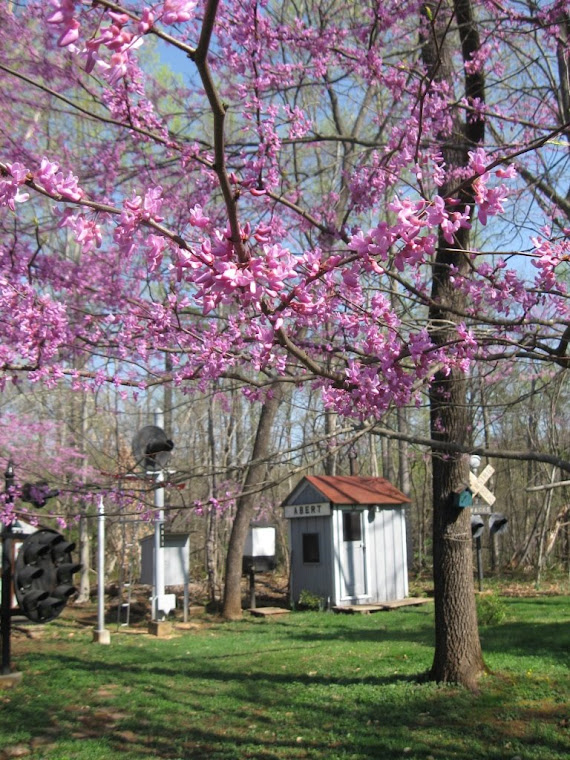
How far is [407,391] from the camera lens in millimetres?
3336

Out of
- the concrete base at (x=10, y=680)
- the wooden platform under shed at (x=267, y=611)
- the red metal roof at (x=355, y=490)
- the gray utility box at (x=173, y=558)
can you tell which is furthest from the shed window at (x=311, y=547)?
the concrete base at (x=10, y=680)

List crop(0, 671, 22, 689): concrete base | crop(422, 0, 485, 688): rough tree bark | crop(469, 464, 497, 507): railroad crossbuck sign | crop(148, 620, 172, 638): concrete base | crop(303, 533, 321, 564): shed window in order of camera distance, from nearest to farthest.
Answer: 1. crop(422, 0, 485, 688): rough tree bark
2. crop(0, 671, 22, 689): concrete base
3. crop(469, 464, 497, 507): railroad crossbuck sign
4. crop(148, 620, 172, 638): concrete base
5. crop(303, 533, 321, 564): shed window

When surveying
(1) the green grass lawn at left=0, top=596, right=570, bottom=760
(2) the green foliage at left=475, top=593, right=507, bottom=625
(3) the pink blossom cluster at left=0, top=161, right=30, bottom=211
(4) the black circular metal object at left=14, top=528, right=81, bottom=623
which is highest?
(3) the pink blossom cluster at left=0, top=161, right=30, bottom=211

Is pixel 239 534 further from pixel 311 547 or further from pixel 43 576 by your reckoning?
pixel 43 576

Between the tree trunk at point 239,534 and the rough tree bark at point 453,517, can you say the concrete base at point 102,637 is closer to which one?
the tree trunk at point 239,534

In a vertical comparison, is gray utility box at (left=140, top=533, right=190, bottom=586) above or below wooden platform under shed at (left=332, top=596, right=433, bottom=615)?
above

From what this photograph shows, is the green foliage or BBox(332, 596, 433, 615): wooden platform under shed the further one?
BBox(332, 596, 433, 615): wooden platform under shed

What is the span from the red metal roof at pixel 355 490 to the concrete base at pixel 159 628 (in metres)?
4.43

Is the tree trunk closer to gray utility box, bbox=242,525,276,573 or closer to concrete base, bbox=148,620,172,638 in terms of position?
gray utility box, bbox=242,525,276,573

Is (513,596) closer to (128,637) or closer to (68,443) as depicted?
(128,637)

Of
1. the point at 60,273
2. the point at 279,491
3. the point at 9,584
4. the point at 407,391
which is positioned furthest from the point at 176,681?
the point at 279,491

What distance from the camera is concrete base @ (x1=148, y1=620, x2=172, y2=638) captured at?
38.3ft

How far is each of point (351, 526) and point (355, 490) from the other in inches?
Result: 33.4

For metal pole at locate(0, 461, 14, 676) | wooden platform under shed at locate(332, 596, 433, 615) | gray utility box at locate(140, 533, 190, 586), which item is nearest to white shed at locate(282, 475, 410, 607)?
wooden platform under shed at locate(332, 596, 433, 615)
